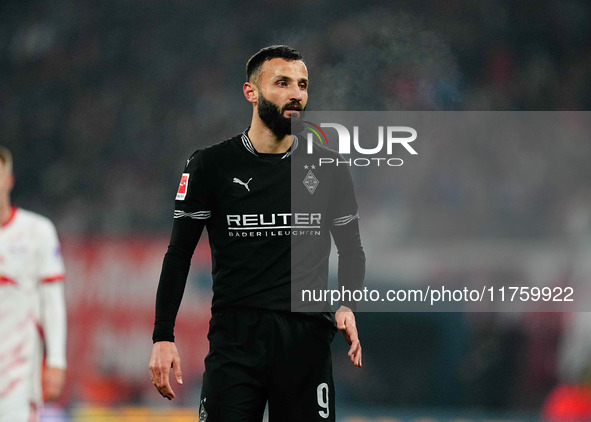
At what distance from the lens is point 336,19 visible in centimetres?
822

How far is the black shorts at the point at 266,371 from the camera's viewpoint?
9.60ft

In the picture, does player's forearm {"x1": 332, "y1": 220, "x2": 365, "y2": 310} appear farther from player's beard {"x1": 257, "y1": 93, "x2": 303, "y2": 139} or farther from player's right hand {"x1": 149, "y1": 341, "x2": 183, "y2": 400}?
player's right hand {"x1": 149, "y1": 341, "x2": 183, "y2": 400}

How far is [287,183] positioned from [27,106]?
18.7 feet

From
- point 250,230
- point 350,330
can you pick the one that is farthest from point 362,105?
point 350,330

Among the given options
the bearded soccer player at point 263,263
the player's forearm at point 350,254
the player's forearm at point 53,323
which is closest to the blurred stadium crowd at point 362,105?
the player's forearm at point 53,323

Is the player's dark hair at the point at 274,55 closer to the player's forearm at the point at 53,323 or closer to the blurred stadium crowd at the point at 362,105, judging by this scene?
the player's forearm at the point at 53,323

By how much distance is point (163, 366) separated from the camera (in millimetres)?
2832

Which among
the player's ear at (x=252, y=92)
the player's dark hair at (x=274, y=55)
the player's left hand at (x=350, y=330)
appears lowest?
the player's left hand at (x=350, y=330)

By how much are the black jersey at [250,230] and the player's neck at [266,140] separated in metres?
0.02

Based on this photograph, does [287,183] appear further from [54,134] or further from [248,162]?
[54,134]

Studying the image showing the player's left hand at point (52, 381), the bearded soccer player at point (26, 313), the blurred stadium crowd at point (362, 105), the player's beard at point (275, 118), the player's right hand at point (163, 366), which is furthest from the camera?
the blurred stadium crowd at point (362, 105)

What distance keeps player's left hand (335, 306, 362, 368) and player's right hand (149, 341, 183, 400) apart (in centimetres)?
60

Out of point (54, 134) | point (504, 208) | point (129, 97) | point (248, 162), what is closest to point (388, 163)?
point (504, 208)

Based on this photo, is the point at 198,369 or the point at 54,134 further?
the point at 54,134
